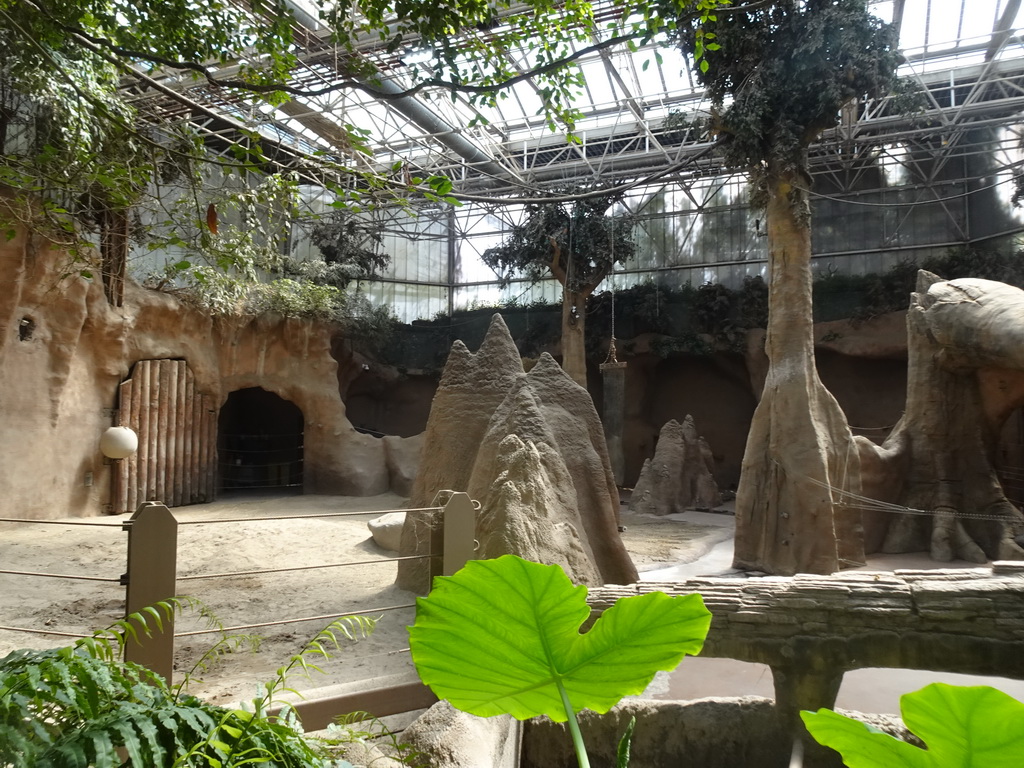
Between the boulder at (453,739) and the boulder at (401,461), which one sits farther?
the boulder at (401,461)

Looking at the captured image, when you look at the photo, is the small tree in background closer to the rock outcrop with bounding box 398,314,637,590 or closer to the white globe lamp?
the white globe lamp

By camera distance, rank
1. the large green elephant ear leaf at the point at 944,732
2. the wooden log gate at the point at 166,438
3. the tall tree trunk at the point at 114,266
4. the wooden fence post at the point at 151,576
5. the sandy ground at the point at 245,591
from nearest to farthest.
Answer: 1. the large green elephant ear leaf at the point at 944,732
2. the wooden fence post at the point at 151,576
3. the sandy ground at the point at 245,591
4. the tall tree trunk at the point at 114,266
5. the wooden log gate at the point at 166,438

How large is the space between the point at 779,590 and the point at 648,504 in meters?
10.3

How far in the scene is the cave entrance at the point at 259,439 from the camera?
55.1ft

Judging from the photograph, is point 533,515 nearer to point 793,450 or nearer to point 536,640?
point 536,640

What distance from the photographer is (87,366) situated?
10359mm

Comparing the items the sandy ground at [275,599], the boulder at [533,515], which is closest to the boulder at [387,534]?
the sandy ground at [275,599]

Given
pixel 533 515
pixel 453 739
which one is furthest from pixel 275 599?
pixel 453 739

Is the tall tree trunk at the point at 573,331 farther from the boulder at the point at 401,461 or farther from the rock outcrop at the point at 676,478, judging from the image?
the boulder at the point at 401,461

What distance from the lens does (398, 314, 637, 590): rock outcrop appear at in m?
4.70

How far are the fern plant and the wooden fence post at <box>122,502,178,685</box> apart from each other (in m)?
1.36

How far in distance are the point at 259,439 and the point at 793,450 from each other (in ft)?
44.4

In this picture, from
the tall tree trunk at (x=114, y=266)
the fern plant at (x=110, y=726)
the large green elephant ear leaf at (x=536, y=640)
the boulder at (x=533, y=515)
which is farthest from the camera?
the tall tree trunk at (x=114, y=266)

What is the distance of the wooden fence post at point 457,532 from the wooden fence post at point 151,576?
1.36m
